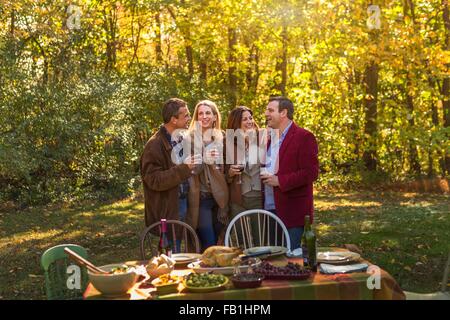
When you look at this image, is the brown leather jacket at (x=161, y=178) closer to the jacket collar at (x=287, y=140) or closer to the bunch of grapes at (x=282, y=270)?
the jacket collar at (x=287, y=140)

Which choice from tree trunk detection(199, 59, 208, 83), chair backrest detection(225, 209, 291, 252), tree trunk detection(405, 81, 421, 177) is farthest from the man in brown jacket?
tree trunk detection(199, 59, 208, 83)

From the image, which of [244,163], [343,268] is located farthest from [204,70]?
[343,268]

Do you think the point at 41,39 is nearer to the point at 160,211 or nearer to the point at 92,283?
the point at 160,211

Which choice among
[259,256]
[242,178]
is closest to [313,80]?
[242,178]

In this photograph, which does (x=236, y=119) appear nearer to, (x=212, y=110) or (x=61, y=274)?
(x=212, y=110)

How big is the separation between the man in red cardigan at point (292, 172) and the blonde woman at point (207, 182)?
42 centimetres

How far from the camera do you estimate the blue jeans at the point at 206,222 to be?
5301mm

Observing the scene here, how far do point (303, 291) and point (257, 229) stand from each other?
1.72 metres

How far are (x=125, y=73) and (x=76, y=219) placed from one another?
5.78m

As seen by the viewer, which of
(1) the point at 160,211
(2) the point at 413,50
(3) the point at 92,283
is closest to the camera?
(3) the point at 92,283

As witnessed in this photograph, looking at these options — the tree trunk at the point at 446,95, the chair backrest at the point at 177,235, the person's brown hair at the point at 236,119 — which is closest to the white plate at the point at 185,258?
the chair backrest at the point at 177,235

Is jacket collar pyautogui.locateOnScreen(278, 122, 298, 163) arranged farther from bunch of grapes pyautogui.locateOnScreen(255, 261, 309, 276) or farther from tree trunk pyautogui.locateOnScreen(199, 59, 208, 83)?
tree trunk pyautogui.locateOnScreen(199, 59, 208, 83)

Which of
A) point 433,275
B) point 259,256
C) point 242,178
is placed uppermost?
point 242,178

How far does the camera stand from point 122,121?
45.8 ft
